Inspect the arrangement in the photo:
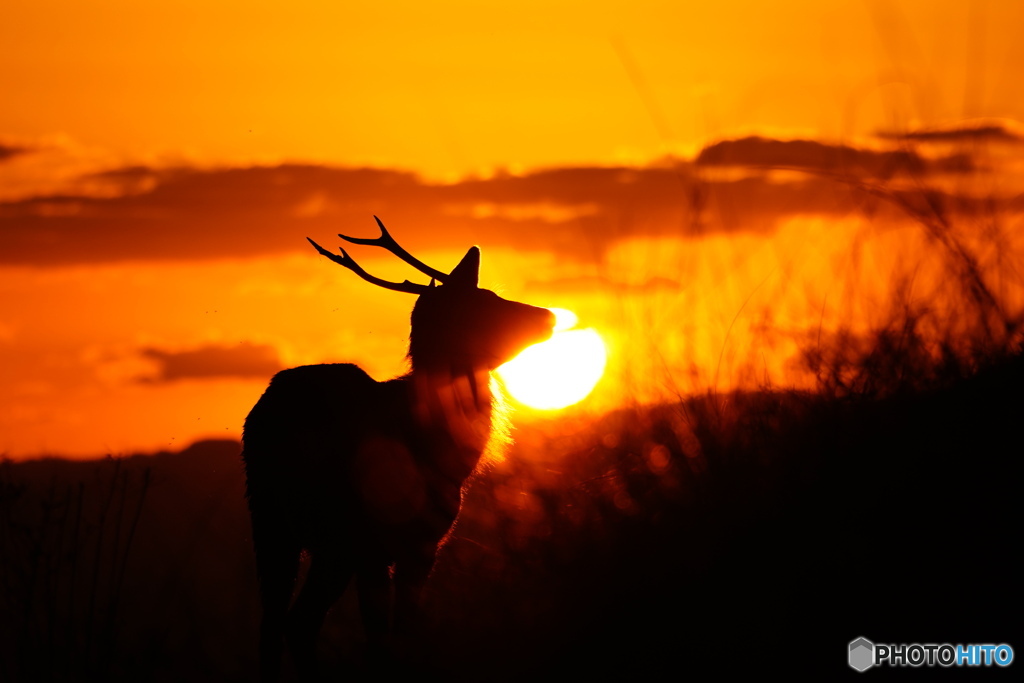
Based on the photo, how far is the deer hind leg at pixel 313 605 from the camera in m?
6.06

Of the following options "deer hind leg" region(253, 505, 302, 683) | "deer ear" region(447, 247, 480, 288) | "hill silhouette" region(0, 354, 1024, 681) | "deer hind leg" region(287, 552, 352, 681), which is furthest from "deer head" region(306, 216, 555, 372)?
"hill silhouette" region(0, 354, 1024, 681)

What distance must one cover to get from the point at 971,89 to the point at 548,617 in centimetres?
313

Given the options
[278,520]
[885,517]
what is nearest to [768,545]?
[885,517]

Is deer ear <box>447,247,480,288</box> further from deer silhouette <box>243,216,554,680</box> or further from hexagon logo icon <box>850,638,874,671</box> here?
hexagon logo icon <box>850,638,874,671</box>

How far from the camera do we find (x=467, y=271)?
7.57 meters

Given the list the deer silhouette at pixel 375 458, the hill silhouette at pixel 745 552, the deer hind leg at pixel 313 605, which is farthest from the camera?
the deer silhouette at pixel 375 458

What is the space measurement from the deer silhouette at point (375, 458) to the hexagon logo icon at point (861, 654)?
8.42ft

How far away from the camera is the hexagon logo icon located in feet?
12.4

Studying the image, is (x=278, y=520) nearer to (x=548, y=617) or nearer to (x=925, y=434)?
(x=548, y=617)

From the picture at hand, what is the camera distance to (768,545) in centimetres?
423

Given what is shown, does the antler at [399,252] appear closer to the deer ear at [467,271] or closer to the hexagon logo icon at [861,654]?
the deer ear at [467,271]

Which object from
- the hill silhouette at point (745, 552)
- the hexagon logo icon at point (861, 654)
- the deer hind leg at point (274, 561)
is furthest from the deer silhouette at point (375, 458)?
the hexagon logo icon at point (861, 654)

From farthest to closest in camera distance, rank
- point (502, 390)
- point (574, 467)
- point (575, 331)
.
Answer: point (502, 390)
point (575, 331)
point (574, 467)

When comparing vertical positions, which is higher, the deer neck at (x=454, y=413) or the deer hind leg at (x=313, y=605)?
the deer neck at (x=454, y=413)
